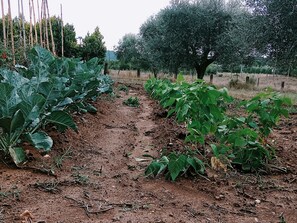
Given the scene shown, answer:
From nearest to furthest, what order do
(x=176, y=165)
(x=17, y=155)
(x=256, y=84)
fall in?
(x=176, y=165), (x=17, y=155), (x=256, y=84)

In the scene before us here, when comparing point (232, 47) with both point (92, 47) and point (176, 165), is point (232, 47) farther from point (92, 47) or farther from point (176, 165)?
point (176, 165)

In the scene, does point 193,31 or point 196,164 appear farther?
point 193,31

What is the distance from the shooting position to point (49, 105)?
3033 mm

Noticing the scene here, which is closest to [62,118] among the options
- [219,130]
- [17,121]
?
[17,121]

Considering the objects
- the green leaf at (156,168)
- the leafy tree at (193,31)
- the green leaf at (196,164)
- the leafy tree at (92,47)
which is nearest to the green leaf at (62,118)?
the green leaf at (156,168)

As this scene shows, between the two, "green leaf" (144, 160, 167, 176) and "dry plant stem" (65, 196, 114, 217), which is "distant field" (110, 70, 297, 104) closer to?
"green leaf" (144, 160, 167, 176)

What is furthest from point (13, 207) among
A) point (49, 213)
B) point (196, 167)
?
A: point (196, 167)

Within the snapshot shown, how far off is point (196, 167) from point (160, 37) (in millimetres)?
17808

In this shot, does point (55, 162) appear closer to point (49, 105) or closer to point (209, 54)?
point (49, 105)

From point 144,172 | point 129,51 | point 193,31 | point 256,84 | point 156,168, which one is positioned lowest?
point 256,84

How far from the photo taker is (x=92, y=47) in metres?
22.6

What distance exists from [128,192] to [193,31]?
1620 centimetres

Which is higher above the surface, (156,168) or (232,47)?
(232,47)

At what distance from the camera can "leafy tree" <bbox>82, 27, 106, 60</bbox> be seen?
2237cm
